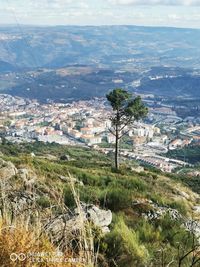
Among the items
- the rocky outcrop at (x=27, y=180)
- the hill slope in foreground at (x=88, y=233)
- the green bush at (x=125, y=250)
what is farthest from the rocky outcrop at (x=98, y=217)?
the rocky outcrop at (x=27, y=180)

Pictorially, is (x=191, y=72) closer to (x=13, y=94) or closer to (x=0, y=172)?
(x=13, y=94)

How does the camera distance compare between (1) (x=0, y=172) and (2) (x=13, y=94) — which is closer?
(1) (x=0, y=172)

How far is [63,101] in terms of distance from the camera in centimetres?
14425

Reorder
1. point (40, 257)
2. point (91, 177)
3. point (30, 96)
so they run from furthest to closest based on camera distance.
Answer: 1. point (30, 96)
2. point (91, 177)
3. point (40, 257)

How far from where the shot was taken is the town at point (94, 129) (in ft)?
243

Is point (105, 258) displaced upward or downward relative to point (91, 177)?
upward

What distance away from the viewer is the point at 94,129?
93.2 metres

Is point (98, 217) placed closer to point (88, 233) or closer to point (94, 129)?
point (88, 233)

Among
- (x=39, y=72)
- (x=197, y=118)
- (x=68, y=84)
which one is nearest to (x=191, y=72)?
(x=68, y=84)

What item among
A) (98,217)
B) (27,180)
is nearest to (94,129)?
(27,180)

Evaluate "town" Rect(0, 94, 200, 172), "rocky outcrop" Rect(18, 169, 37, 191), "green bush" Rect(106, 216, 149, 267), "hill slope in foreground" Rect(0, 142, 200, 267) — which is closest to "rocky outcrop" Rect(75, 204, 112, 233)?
"hill slope in foreground" Rect(0, 142, 200, 267)

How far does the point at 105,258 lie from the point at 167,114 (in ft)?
387

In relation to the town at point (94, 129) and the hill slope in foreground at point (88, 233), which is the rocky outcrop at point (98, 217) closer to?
the hill slope in foreground at point (88, 233)

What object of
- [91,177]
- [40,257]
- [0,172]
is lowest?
[91,177]
